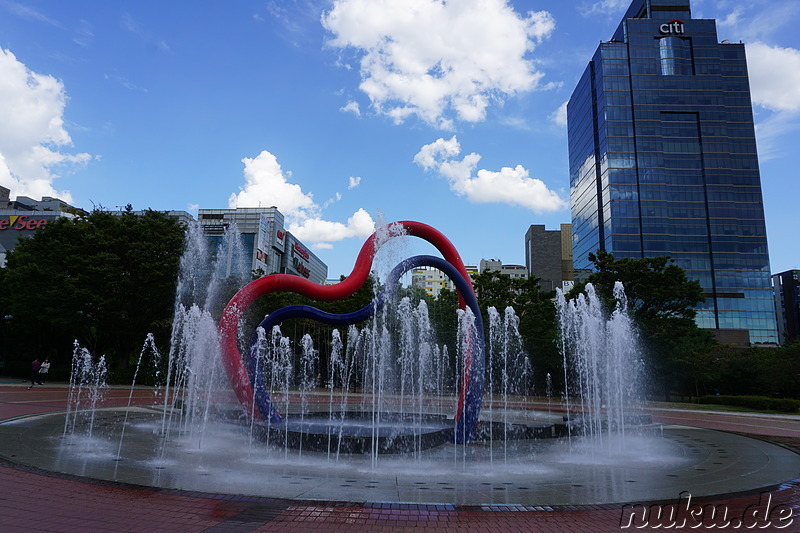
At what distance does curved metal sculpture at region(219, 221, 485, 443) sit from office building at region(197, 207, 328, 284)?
170 ft

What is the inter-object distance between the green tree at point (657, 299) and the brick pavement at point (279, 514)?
77.8ft

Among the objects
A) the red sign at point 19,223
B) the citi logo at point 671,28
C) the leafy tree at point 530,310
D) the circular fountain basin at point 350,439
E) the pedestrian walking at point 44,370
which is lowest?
the circular fountain basin at point 350,439

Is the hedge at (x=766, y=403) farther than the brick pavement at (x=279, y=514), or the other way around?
the hedge at (x=766, y=403)

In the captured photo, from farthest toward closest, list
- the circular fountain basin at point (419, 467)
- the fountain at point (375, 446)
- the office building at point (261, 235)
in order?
the office building at point (261, 235)
the fountain at point (375, 446)
the circular fountain basin at point (419, 467)

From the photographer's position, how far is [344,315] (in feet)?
37.7

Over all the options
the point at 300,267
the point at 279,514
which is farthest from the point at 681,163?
the point at 279,514

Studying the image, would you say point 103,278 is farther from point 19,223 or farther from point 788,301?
point 788,301

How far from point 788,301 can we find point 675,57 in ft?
203

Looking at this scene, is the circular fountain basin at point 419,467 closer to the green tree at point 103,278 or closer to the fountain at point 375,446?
the fountain at point 375,446

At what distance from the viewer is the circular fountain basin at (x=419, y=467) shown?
6102mm

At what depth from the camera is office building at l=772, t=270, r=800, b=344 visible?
9925 cm

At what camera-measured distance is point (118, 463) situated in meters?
7.27

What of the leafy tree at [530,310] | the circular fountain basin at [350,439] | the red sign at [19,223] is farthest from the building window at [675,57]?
the red sign at [19,223]

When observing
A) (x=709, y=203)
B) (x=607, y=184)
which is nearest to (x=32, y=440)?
(x=607, y=184)
